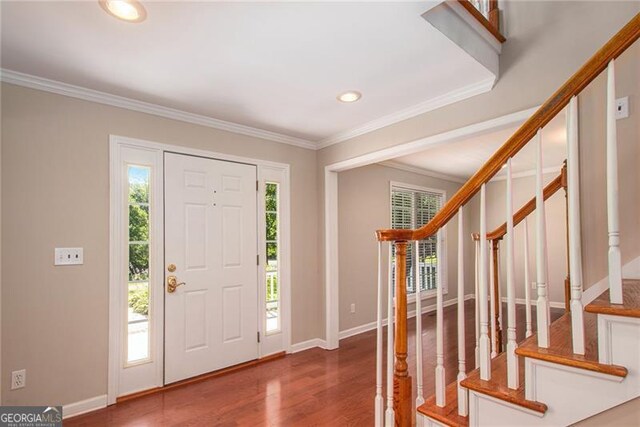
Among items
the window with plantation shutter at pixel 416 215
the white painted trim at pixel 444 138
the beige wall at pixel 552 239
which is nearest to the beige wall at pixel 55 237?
the white painted trim at pixel 444 138

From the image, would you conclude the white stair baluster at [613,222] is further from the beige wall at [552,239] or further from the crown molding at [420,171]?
the beige wall at [552,239]

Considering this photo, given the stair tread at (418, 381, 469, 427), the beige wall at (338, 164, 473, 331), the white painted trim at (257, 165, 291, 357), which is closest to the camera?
the stair tread at (418, 381, 469, 427)

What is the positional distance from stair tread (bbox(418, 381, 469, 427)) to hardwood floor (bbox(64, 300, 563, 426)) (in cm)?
90

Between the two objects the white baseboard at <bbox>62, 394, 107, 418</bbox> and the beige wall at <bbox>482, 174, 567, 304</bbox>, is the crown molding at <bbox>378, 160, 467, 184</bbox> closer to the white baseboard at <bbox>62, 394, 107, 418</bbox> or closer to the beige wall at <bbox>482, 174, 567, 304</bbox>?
the beige wall at <bbox>482, 174, 567, 304</bbox>

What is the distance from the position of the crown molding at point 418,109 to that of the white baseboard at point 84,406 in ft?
10.4

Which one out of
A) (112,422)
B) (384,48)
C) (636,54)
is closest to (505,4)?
(636,54)

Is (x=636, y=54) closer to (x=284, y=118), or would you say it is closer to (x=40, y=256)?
(x=284, y=118)

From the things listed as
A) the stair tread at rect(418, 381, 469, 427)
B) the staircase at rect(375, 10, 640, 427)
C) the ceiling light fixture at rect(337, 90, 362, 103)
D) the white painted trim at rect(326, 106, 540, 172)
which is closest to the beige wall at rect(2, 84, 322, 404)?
the ceiling light fixture at rect(337, 90, 362, 103)

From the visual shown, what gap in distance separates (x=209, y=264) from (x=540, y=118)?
278cm

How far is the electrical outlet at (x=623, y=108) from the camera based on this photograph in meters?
1.82

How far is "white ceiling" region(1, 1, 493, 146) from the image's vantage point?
5.41 feet

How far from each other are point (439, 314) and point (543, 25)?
2045 millimetres

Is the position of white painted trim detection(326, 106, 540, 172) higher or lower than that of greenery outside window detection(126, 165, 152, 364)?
higher

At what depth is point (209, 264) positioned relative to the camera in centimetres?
309
